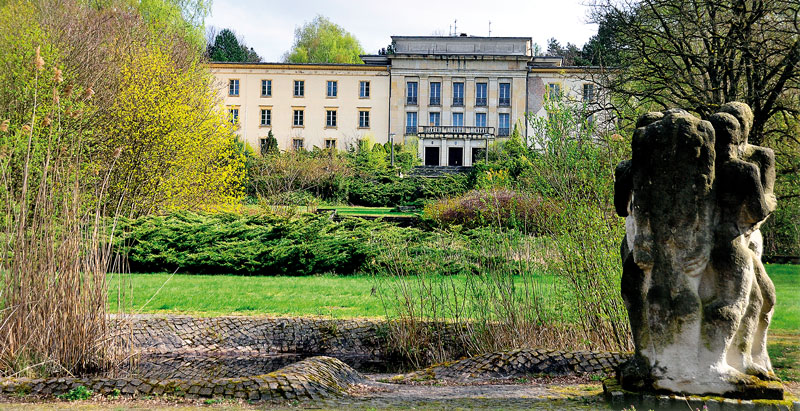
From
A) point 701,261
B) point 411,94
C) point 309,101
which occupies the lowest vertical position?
point 701,261

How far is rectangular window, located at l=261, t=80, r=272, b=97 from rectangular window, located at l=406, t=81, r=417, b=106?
9.89 metres

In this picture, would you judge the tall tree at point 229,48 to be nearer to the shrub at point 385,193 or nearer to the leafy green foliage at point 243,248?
the shrub at point 385,193

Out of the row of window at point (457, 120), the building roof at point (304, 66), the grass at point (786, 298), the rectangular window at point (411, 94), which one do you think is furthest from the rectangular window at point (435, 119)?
the grass at point (786, 298)

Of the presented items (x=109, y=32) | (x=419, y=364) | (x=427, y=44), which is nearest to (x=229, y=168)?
(x=109, y=32)

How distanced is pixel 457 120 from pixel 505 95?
12.6ft

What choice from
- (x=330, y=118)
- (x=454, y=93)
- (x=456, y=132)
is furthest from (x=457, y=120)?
(x=330, y=118)

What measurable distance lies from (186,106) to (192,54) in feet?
18.8

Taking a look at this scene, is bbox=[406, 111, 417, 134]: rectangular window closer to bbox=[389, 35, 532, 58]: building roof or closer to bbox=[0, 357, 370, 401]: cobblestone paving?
bbox=[389, 35, 532, 58]: building roof

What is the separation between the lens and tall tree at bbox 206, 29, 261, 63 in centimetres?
6153

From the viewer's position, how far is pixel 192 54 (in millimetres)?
22625

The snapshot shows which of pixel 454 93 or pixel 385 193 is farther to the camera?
pixel 454 93

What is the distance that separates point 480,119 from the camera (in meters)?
50.5

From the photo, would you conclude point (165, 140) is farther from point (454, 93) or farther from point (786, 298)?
point (454, 93)

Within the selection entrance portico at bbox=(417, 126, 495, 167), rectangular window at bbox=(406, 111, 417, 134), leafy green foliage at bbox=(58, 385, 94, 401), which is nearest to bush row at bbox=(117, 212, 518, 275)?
leafy green foliage at bbox=(58, 385, 94, 401)
